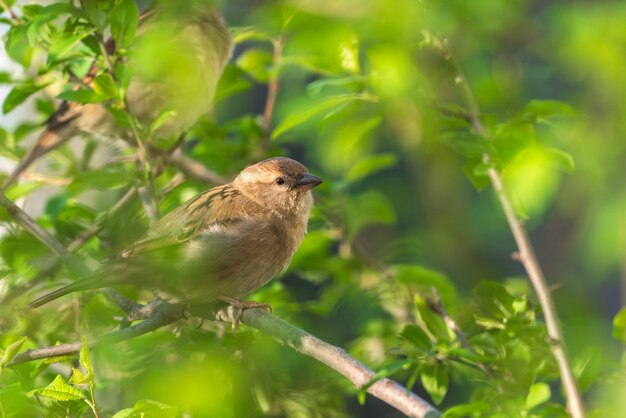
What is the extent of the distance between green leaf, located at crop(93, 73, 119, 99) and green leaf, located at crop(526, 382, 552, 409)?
173 cm

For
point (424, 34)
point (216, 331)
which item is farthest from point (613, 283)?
point (424, 34)

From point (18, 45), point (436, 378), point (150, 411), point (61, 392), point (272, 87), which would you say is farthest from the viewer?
point (272, 87)

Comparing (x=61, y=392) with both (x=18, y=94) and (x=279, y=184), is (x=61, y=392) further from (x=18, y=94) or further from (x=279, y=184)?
(x=279, y=184)

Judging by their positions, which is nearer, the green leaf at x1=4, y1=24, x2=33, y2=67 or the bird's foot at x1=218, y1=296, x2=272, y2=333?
the green leaf at x1=4, y1=24, x2=33, y2=67

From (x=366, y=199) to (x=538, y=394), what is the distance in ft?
5.55

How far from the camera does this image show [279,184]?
391 centimetres

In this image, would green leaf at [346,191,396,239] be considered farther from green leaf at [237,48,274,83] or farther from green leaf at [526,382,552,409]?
green leaf at [526,382,552,409]

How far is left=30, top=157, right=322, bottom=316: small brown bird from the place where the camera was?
3.27 metres

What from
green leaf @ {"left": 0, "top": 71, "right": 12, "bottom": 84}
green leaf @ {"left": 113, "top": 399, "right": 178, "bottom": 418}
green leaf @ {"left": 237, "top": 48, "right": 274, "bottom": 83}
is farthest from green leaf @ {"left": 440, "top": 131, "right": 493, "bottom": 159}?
green leaf @ {"left": 0, "top": 71, "right": 12, "bottom": 84}

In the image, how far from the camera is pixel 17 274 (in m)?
3.34

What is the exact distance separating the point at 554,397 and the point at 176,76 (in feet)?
14.5

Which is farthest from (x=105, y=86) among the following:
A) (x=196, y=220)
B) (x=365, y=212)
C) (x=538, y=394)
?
(x=538, y=394)

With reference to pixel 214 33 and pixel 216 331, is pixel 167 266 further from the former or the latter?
pixel 214 33

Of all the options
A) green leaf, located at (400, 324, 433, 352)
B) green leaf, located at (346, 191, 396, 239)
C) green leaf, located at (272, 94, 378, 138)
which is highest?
green leaf, located at (272, 94, 378, 138)
